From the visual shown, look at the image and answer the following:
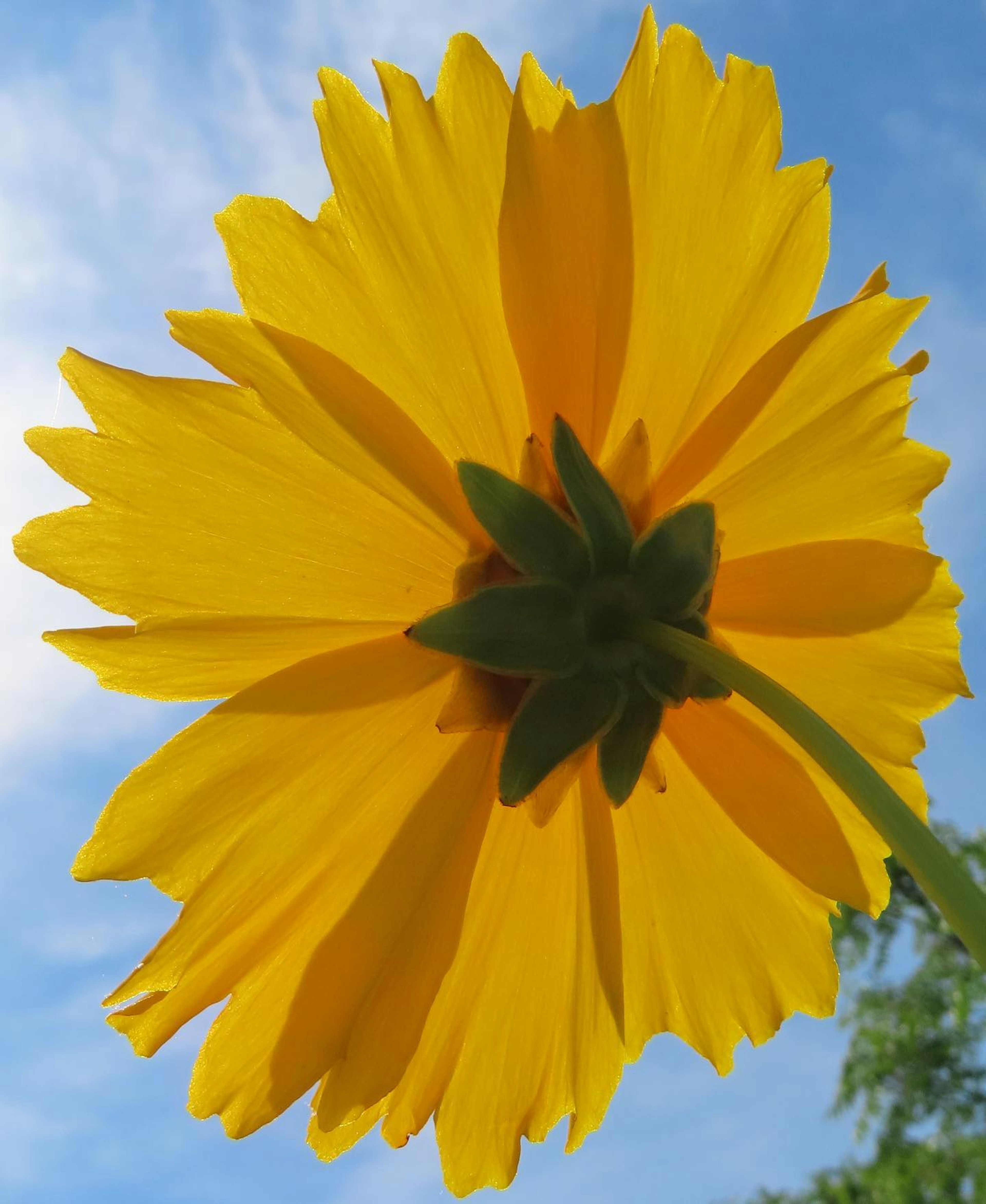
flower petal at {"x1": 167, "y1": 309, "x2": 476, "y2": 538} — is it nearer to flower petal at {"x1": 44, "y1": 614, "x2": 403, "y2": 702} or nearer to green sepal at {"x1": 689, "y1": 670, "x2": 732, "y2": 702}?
flower petal at {"x1": 44, "y1": 614, "x2": 403, "y2": 702}

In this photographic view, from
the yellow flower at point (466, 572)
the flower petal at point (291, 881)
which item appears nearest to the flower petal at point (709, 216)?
the yellow flower at point (466, 572)

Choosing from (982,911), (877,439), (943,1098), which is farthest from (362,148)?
(943,1098)

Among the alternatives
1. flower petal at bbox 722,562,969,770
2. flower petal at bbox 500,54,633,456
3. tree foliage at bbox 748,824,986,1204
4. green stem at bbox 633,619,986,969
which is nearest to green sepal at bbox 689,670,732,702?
flower petal at bbox 722,562,969,770

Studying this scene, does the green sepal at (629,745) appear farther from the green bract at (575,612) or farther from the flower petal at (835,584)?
the flower petal at (835,584)

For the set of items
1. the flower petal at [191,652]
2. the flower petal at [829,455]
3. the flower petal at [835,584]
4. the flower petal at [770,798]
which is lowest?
the flower petal at [770,798]

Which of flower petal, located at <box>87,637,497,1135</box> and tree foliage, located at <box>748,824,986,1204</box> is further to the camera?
tree foliage, located at <box>748,824,986,1204</box>
